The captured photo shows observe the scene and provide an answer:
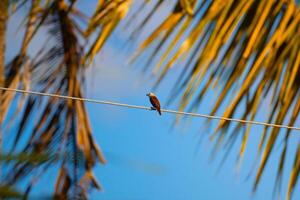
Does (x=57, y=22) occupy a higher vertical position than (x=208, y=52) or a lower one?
higher

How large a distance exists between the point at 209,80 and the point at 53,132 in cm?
139

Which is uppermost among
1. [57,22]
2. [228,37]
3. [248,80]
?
[57,22]

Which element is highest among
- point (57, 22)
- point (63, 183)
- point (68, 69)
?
point (57, 22)

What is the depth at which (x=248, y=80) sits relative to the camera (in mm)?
2096

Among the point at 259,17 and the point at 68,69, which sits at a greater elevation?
the point at 68,69

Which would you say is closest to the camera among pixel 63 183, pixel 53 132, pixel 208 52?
pixel 208 52

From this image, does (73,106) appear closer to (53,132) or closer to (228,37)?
(53,132)

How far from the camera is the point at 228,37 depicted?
212cm

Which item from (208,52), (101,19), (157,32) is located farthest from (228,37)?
(101,19)

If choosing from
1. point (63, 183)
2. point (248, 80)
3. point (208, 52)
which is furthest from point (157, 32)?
point (63, 183)

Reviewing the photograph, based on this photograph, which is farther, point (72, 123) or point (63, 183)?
point (72, 123)

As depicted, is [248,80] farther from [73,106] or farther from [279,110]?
[73,106]

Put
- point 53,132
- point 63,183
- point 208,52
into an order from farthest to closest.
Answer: point 53,132, point 63,183, point 208,52

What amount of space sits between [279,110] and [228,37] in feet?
1.05
